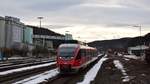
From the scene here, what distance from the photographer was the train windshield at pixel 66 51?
33.6m

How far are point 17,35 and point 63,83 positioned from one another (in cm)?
14448

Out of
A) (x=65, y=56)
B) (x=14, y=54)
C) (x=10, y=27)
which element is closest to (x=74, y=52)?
(x=65, y=56)

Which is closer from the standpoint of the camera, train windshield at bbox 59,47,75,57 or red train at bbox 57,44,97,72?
red train at bbox 57,44,97,72

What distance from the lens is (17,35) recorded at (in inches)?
6575

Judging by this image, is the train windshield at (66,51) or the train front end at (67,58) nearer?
the train front end at (67,58)

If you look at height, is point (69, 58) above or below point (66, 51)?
below

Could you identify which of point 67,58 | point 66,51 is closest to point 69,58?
point 67,58

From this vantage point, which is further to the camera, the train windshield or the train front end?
the train windshield

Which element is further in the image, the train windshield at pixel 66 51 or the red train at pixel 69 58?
the train windshield at pixel 66 51

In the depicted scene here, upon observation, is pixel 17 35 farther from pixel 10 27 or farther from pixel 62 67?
pixel 62 67

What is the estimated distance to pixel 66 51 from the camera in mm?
33844

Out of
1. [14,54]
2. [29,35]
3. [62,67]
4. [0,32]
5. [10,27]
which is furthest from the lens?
[29,35]

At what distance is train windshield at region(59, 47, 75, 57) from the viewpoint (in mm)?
33594

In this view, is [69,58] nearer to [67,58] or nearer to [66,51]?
[67,58]
